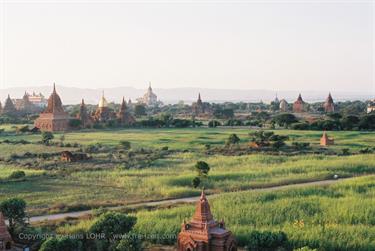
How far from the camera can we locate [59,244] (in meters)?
19.6

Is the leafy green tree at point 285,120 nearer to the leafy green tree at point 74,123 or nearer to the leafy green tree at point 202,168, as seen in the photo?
the leafy green tree at point 74,123

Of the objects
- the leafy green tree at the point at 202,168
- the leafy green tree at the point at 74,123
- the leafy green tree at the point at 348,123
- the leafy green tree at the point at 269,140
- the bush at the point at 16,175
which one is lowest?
the bush at the point at 16,175

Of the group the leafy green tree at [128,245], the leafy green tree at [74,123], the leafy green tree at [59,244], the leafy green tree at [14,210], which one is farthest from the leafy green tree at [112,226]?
the leafy green tree at [74,123]

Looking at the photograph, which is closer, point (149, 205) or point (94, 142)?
point (149, 205)

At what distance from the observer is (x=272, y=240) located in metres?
20.5

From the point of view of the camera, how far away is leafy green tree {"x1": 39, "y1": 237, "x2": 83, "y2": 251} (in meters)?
19.5

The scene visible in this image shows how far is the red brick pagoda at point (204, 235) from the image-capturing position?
19.5 m

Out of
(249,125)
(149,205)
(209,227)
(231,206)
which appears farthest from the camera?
(249,125)

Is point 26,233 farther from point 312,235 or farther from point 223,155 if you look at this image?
point 223,155

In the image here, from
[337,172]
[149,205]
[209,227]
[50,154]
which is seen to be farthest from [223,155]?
[209,227]

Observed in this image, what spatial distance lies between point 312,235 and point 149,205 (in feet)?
33.1

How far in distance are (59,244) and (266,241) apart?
7654 mm

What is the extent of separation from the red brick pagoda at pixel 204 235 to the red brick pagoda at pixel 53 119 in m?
61.3

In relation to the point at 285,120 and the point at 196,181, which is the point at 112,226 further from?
the point at 285,120
